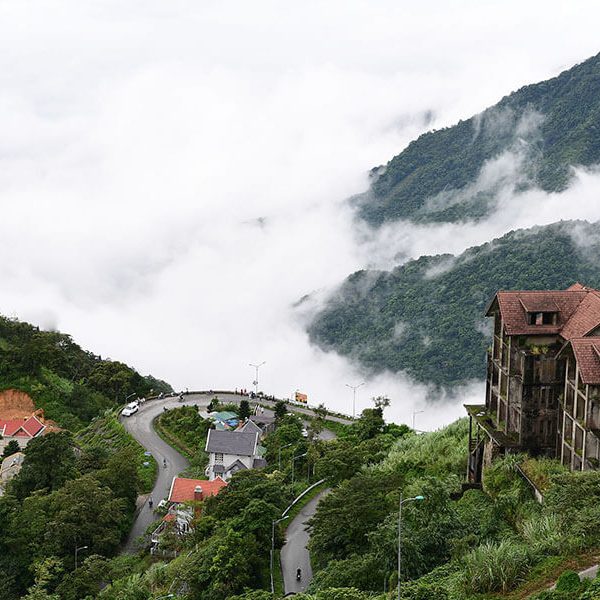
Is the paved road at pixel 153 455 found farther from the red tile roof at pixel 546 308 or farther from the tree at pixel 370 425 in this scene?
the red tile roof at pixel 546 308

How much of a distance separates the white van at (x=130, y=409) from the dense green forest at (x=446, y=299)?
39.9 metres

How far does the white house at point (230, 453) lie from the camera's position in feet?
212

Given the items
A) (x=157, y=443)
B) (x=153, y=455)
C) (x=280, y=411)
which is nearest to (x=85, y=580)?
(x=153, y=455)

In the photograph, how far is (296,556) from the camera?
4166 cm

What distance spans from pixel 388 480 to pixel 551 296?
37.0 ft

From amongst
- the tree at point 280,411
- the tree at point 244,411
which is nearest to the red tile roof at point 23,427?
the tree at point 244,411

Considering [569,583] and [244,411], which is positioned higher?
[244,411]

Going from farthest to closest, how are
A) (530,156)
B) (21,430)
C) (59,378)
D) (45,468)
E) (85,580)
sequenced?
(530,156) → (59,378) → (21,430) → (45,468) → (85,580)

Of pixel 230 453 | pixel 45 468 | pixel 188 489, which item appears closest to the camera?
pixel 188 489

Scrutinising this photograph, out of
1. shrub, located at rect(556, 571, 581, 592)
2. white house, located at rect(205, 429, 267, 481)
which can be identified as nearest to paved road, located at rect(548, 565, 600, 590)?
shrub, located at rect(556, 571, 581, 592)

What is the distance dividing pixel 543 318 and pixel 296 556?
17.7 metres

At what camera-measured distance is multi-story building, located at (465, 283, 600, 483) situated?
109 ft

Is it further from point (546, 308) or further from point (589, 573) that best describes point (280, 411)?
point (589, 573)

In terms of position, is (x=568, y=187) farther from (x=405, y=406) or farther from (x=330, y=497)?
(x=330, y=497)
